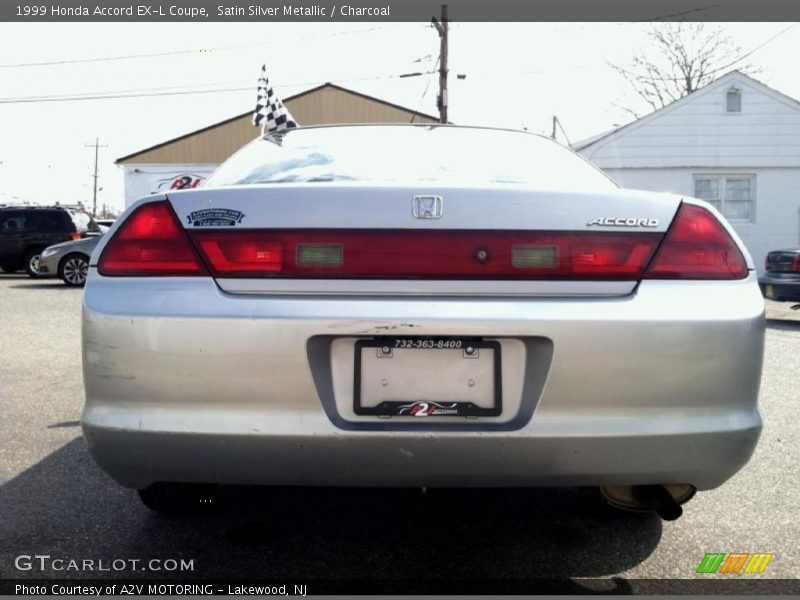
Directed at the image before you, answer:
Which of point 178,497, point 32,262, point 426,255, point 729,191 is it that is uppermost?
point 729,191

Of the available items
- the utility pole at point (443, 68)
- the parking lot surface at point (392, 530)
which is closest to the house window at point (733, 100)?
the utility pole at point (443, 68)

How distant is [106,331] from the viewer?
2.38 meters

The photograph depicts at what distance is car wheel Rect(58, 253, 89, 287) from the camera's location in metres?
17.1

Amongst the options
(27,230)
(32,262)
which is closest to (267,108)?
(32,262)

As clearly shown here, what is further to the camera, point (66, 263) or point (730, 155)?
point (730, 155)

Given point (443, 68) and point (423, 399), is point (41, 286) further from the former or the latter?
point (423, 399)

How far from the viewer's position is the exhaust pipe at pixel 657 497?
2.54 metres

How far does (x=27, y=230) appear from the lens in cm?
2011

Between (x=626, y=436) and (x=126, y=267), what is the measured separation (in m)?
1.48

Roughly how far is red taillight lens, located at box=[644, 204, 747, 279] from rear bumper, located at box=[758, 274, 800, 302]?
9.82m

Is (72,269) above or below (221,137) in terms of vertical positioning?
below

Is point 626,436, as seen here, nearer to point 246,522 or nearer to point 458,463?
point 458,463

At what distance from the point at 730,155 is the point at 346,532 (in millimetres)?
21071

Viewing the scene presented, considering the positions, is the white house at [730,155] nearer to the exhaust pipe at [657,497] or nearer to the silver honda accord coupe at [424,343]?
the exhaust pipe at [657,497]
